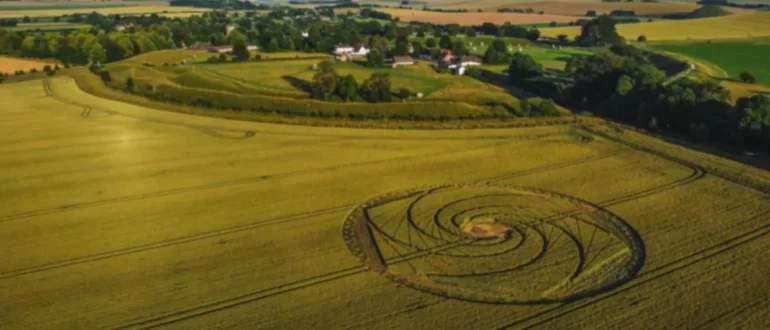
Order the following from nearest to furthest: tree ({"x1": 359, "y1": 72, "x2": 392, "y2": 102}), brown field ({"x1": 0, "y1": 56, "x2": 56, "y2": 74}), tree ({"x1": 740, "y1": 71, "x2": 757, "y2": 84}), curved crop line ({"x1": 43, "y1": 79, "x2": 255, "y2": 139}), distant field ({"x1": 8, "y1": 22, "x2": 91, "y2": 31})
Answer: curved crop line ({"x1": 43, "y1": 79, "x2": 255, "y2": 139}) → tree ({"x1": 359, "y1": 72, "x2": 392, "y2": 102}) → tree ({"x1": 740, "y1": 71, "x2": 757, "y2": 84}) → brown field ({"x1": 0, "y1": 56, "x2": 56, "y2": 74}) → distant field ({"x1": 8, "y1": 22, "x2": 91, "y2": 31})

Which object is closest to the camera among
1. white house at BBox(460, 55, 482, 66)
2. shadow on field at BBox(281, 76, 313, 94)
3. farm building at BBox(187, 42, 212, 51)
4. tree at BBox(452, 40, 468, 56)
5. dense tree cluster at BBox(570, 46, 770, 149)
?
dense tree cluster at BBox(570, 46, 770, 149)

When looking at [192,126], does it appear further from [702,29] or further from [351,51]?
[702,29]

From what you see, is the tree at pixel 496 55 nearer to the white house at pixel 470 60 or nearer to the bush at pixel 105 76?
the white house at pixel 470 60

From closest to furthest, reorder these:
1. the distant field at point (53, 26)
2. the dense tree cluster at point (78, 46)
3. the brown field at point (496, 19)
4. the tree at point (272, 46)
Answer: the dense tree cluster at point (78, 46) < the tree at point (272, 46) < the distant field at point (53, 26) < the brown field at point (496, 19)

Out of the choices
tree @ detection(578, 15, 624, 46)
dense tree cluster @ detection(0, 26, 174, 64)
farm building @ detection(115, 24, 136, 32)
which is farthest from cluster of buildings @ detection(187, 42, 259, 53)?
tree @ detection(578, 15, 624, 46)

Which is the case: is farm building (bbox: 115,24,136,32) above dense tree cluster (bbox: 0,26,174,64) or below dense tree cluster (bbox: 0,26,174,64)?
above

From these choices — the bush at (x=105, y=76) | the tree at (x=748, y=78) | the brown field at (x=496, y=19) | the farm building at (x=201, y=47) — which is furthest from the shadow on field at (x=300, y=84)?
the brown field at (x=496, y=19)

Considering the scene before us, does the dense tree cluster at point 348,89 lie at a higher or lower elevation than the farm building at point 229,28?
lower

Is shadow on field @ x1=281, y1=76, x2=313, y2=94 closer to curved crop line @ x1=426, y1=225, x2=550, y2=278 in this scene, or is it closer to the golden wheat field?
the golden wheat field

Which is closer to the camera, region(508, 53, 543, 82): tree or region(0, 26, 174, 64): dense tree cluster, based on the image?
region(508, 53, 543, 82): tree
